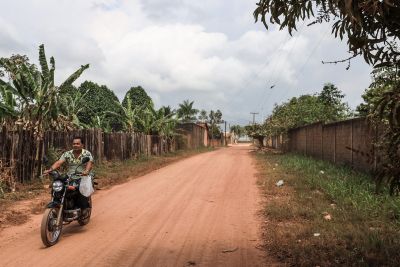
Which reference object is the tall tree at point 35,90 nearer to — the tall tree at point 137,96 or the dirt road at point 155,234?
the dirt road at point 155,234

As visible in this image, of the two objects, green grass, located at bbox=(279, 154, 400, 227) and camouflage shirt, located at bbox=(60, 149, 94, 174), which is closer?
camouflage shirt, located at bbox=(60, 149, 94, 174)

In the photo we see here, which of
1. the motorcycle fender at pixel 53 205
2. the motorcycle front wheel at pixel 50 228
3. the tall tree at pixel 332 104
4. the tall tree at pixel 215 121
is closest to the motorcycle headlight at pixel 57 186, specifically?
the motorcycle fender at pixel 53 205

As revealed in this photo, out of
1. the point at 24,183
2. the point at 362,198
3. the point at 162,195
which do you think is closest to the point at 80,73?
the point at 24,183

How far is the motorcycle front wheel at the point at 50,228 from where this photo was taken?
22.0 ft

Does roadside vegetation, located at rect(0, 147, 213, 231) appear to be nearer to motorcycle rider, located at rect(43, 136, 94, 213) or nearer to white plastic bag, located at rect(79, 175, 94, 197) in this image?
motorcycle rider, located at rect(43, 136, 94, 213)

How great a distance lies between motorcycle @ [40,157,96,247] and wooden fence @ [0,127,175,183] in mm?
5234

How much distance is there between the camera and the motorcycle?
6.89m

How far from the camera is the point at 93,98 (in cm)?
3681

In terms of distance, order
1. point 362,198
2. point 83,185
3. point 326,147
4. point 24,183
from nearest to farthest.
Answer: point 83,185
point 362,198
point 24,183
point 326,147

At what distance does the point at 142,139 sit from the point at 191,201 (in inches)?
677

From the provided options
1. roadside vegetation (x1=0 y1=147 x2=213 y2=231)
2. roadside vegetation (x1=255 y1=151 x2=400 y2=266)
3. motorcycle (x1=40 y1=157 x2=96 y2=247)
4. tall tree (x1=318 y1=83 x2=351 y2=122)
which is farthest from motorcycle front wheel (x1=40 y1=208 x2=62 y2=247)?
tall tree (x1=318 y1=83 x2=351 y2=122)

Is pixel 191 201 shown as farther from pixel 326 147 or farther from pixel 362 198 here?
pixel 326 147

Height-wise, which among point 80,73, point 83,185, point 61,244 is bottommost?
point 61,244

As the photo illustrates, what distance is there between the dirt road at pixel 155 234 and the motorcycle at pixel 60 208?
0.20 metres
